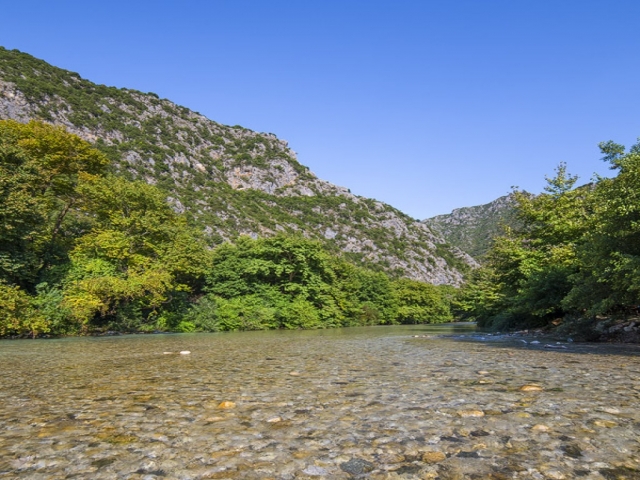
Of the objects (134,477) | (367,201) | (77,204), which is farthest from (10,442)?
(367,201)

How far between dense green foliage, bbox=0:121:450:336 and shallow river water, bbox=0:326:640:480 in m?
21.7

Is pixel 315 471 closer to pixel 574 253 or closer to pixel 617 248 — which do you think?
pixel 617 248

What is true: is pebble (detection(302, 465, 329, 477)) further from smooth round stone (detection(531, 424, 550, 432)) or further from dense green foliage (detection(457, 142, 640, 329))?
dense green foliage (detection(457, 142, 640, 329))

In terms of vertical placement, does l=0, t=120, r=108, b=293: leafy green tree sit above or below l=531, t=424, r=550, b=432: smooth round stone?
above

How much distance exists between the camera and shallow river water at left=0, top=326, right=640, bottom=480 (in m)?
3.58

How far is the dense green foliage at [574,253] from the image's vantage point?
15016mm

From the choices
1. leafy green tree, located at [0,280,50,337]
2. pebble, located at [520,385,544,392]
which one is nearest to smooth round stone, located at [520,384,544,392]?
pebble, located at [520,385,544,392]

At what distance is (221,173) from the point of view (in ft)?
409

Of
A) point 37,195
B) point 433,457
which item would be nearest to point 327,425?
point 433,457

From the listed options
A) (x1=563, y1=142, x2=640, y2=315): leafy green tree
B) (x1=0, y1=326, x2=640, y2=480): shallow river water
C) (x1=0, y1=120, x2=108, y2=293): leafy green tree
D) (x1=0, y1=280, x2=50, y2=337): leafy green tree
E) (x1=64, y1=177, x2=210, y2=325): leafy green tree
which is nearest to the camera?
(x1=0, y1=326, x2=640, y2=480): shallow river water

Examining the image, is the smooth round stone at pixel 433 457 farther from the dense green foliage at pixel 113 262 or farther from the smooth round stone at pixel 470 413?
the dense green foliage at pixel 113 262

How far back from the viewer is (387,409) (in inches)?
220

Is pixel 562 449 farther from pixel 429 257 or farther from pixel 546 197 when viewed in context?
pixel 429 257

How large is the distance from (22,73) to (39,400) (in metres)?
118
